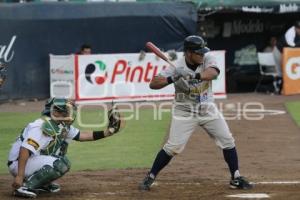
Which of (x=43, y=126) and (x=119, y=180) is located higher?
(x=43, y=126)

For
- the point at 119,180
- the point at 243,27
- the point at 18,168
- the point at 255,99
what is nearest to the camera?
the point at 18,168

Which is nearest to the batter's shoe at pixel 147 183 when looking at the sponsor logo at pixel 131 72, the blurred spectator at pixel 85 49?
the sponsor logo at pixel 131 72

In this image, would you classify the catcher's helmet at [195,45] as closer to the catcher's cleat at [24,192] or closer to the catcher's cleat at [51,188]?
the catcher's cleat at [51,188]

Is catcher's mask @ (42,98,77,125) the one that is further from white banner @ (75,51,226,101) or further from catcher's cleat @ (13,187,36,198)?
white banner @ (75,51,226,101)

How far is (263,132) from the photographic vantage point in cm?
1281

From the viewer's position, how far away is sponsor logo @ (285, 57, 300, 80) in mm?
18562

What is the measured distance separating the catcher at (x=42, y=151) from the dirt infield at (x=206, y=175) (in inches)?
8.7

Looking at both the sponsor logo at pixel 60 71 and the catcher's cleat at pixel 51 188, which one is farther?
the sponsor logo at pixel 60 71

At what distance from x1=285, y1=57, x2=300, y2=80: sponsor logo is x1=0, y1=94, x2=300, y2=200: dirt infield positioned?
5727mm

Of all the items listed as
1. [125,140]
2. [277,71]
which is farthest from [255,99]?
[125,140]

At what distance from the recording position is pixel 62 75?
1748 centimetres

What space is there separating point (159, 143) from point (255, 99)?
6.52 metres

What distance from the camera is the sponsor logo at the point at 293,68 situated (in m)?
18.6

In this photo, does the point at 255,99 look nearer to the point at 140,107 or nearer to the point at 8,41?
the point at 140,107
